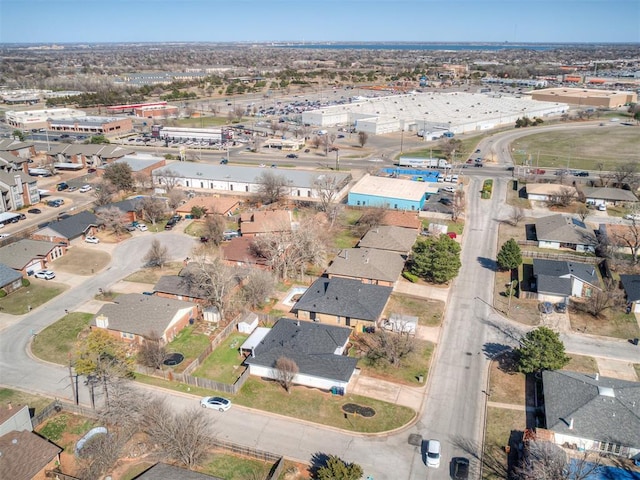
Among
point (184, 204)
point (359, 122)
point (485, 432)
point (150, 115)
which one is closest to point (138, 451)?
point (485, 432)

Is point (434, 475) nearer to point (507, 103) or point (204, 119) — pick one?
point (204, 119)

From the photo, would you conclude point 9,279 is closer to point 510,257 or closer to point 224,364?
point 224,364

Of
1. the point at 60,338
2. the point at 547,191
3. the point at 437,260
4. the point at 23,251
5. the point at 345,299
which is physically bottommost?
the point at 60,338

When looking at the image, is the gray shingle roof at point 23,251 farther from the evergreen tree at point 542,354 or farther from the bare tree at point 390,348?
the evergreen tree at point 542,354

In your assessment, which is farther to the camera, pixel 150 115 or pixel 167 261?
pixel 150 115

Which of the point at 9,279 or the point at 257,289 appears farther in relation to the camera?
the point at 9,279

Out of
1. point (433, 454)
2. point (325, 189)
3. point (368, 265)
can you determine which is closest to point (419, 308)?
point (368, 265)

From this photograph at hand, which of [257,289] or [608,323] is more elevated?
[257,289]
